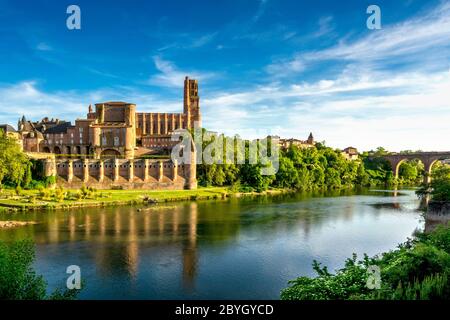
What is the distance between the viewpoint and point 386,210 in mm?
42406

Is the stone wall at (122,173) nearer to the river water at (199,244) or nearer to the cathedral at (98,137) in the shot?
the cathedral at (98,137)

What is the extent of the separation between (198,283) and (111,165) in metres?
38.4

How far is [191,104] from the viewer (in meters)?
88.8

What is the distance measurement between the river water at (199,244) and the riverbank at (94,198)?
2800 mm

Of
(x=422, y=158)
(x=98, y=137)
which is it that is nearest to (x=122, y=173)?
(x=98, y=137)

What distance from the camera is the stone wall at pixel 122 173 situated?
5081 cm

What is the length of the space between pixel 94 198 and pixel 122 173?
10148mm

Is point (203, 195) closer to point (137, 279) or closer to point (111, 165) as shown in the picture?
point (111, 165)

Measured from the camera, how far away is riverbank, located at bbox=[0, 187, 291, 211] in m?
38.9
